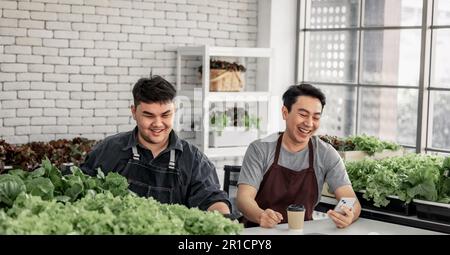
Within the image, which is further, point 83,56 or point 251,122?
point 251,122

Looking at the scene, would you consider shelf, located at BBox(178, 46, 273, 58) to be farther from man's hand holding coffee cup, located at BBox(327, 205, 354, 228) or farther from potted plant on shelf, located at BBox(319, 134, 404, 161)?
man's hand holding coffee cup, located at BBox(327, 205, 354, 228)

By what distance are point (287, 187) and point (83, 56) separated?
11.5 ft

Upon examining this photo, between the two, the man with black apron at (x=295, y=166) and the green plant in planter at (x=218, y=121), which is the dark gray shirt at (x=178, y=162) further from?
the green plant in planter at (x=218, y=121)

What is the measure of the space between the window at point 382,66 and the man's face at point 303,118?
3316 millimetres

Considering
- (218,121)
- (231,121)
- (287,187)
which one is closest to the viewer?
(287,187)

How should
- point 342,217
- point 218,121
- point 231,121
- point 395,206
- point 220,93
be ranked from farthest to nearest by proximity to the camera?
point 231,121 → point 218,121 → point 220,93 → point 395,206 → point 342,217

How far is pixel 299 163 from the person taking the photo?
4.70 meters

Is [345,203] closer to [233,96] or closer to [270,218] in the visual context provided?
[270,218]

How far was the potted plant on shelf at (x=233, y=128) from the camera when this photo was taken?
7.97 metres

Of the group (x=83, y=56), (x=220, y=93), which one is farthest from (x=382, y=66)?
(x=83, y=56)

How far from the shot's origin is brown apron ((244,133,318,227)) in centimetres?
465

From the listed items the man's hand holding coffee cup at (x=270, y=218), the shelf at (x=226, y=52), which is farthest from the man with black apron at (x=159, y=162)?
the shelf at (x=226, y=52)

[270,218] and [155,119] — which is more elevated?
[155,119]
